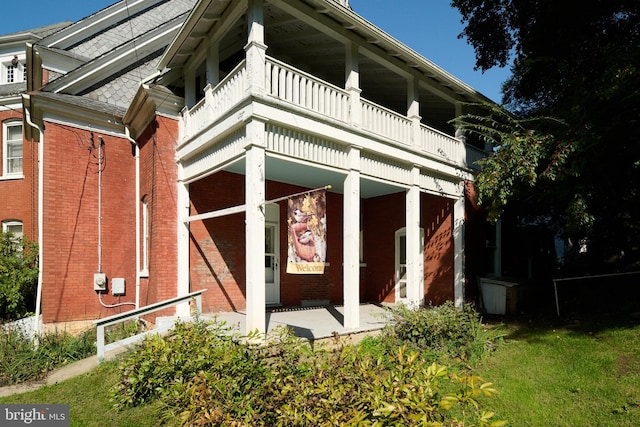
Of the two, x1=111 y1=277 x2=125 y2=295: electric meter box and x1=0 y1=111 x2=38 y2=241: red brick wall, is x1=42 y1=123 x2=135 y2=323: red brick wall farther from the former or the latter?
x1=0 y1=111 x2=38 y2=241: red brick wall

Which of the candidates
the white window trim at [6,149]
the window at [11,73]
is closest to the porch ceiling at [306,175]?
the white window trim at [6,149]

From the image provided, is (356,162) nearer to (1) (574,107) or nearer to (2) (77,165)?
(1) (574,107)

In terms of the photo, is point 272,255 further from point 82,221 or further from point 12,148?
point 12,148

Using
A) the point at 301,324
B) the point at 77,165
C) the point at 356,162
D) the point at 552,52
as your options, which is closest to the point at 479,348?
the point at 301,324

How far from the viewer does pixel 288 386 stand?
3463 mm

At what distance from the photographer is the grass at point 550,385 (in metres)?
5.10

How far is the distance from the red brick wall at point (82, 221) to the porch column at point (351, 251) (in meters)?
6.46

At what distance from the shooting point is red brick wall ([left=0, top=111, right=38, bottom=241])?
13.6m

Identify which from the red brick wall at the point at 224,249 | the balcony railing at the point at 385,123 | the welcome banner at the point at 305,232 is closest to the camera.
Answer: the welcome banner at the point at 305,232

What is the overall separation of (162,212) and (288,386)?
6.99 meters

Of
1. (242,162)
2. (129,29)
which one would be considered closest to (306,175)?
(242,162)

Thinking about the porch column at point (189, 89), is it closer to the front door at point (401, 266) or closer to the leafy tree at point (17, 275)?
the leafy tree at point (17, 275)

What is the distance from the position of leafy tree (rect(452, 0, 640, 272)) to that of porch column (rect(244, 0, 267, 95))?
5.89 m

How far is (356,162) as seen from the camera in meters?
8.49
